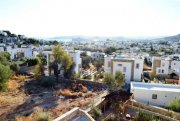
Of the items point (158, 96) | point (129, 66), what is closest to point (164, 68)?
point (129, 66)

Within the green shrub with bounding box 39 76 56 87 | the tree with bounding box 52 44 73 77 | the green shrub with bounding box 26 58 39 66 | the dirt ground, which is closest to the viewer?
the dirt ground

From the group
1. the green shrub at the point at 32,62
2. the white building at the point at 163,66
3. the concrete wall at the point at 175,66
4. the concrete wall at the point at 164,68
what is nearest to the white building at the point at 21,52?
the green shrub at the point at 32,62

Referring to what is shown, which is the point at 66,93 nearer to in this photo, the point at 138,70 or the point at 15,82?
the point at 15,82

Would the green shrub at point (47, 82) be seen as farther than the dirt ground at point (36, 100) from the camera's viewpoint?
Yes

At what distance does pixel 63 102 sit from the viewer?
18.0 metres

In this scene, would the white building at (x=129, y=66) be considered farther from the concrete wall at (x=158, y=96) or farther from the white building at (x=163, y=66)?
the concrete wall at (x=158, y=96)

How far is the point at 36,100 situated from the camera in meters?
18.6

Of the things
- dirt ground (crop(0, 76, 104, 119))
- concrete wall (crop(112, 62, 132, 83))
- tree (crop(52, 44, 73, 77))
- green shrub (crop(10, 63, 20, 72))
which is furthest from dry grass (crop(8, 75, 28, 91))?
concrete wall (crop(112, 62, 132, 83))

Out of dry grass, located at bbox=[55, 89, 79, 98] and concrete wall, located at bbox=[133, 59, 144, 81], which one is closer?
dry grass, located at bbox=[55, 89, 79, 98]

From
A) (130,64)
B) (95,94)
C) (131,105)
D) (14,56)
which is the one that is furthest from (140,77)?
(14,56)

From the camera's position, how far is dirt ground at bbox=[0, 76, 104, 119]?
623 inches

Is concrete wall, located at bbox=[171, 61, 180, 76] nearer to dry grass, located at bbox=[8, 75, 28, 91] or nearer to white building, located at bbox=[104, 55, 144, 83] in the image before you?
white building, located at bbox=[104, 55, 144, 83]

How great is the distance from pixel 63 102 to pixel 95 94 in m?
3.28

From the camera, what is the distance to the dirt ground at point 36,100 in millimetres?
15812
